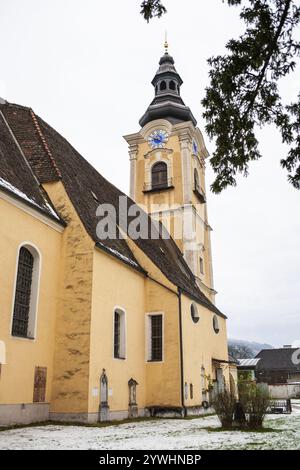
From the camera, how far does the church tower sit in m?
31.5

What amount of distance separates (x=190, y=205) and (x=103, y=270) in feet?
55.9

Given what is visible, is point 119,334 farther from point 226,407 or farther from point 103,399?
point 226,407

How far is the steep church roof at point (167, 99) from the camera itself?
35844 millimetres

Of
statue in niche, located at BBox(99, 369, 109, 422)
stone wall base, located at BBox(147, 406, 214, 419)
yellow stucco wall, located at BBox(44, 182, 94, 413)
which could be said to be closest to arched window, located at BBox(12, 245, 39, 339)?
yellow stucco wall, located at BBox(44, 182, 94, 413)

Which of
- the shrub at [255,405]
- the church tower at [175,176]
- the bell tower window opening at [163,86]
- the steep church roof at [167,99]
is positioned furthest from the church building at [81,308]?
the bell tower window opening at [163,86]

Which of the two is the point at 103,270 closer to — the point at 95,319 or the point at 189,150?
the point at 95,319

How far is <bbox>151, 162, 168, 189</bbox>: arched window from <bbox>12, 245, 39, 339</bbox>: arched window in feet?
68.7

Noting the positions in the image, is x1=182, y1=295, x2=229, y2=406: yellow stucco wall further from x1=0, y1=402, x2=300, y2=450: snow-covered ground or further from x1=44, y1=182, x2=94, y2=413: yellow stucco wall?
x1=0, y1=402, x2=300, y2=450: snow-covered ground

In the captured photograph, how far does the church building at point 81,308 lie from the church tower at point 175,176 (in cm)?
599

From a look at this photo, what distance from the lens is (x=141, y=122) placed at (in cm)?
3706

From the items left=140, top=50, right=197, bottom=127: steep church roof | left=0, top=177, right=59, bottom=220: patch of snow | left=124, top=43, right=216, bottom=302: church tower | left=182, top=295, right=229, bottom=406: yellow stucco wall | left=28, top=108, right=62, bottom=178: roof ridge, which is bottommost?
left=182, top=295, right=229, bottom=406: yellow stucco wall

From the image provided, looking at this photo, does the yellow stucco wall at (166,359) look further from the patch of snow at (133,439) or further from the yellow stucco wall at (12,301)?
the patch of snow at (133,439)
